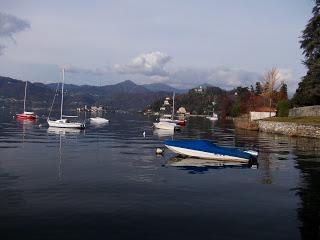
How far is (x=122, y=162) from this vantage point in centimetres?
3456

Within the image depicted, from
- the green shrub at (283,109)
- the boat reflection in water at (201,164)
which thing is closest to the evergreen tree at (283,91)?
the green shrub at (283,109)

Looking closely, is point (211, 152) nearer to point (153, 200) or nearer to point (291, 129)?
point (153, 200)

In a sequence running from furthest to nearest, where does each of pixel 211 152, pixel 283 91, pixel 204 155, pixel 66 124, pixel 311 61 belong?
1. pixel 283 91
2. pixel 66 124
3. pixel 311 61
4. pixel 204 155
5. pixel 211 152

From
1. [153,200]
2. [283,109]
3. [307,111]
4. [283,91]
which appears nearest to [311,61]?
[307,111]

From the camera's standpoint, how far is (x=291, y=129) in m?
71.9

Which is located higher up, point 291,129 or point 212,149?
point 291,129

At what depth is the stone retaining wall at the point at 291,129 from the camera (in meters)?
65.4

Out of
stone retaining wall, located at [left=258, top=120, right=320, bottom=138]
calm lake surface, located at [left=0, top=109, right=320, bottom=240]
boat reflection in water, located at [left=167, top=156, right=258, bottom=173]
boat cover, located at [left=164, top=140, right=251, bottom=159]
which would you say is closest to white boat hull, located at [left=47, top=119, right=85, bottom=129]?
stone retaining wall, located at [left=258, top=120, right=320, bottom=138]

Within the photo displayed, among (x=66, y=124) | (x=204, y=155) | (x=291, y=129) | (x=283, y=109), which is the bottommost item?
(x=204, y=155)

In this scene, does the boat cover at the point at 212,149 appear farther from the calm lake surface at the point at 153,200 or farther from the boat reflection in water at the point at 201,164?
the calm lake surface at the point at 153,200

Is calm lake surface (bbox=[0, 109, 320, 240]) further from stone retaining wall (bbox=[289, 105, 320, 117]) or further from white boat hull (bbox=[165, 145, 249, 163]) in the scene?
stone retaining wall (bbox=[289, 105, 320, 117])

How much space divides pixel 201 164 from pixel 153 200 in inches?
542

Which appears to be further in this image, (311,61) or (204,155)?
(311,61)

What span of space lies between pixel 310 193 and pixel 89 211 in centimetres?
1258
